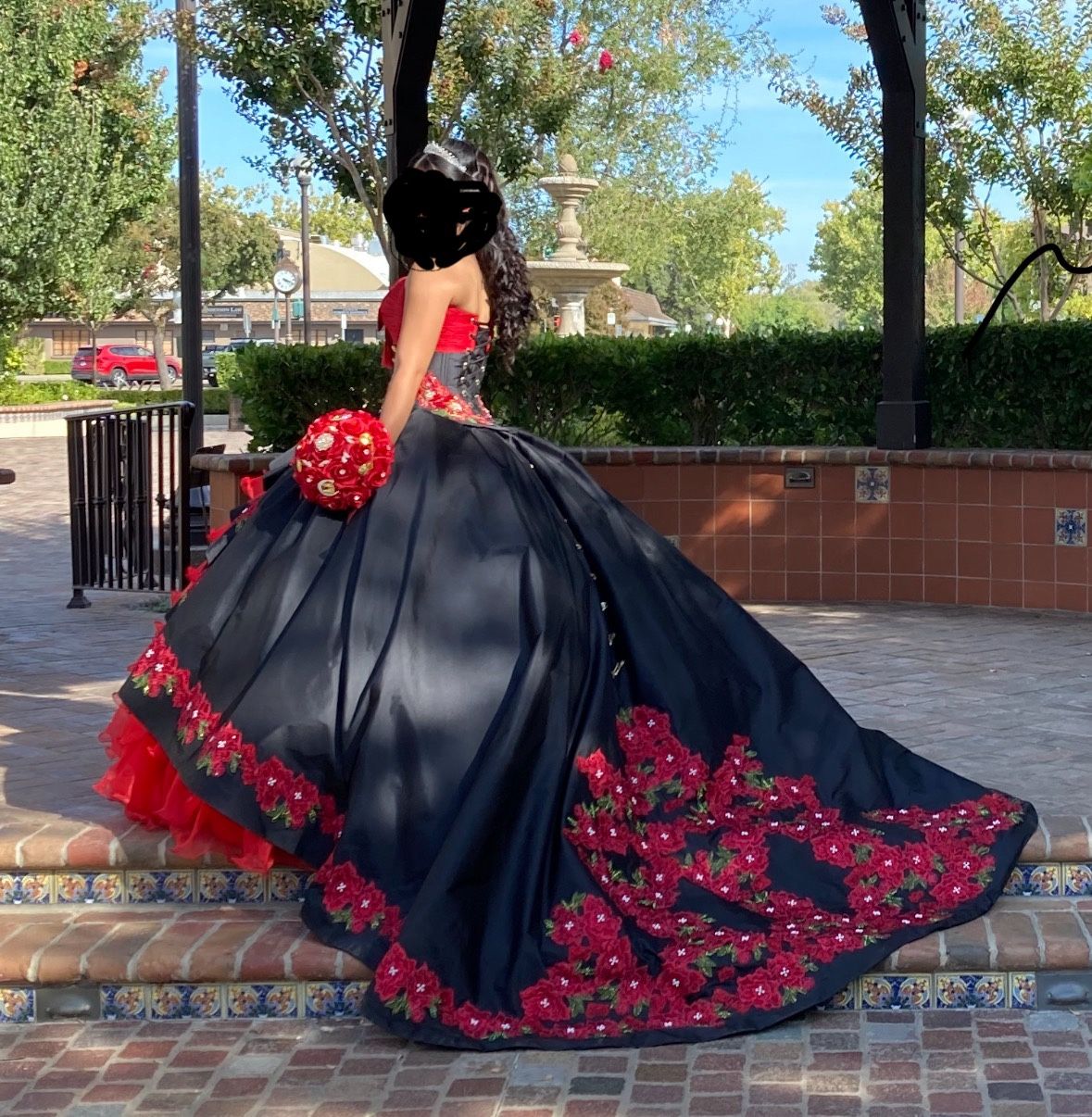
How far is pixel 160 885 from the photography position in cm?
430

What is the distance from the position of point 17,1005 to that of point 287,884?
0.69 meters

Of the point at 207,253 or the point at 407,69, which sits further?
the point at 207,253

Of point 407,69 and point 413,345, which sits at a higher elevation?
point 407,69

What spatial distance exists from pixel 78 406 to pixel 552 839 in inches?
944

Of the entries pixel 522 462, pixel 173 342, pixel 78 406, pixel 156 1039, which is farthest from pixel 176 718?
pixel 173 342

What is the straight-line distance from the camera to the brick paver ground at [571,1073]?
3359 millimetres

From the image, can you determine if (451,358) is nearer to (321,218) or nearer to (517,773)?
(517,773)

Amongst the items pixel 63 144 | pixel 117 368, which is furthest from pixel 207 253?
pixel 63 144

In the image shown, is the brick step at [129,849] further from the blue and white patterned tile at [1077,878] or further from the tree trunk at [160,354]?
the tree trunk at [160,354]

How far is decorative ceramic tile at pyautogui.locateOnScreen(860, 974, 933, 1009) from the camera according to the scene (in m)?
3.89

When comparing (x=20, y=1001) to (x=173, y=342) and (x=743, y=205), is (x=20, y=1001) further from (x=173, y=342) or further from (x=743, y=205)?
(x=173, y=342)

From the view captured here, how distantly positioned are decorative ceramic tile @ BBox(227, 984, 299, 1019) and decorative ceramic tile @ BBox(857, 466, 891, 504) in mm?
5035

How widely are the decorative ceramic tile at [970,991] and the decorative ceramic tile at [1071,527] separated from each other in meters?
4.32

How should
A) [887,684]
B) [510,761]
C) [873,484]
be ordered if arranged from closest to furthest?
1. [510,761]
2. [887,684]
3. [873,484]
